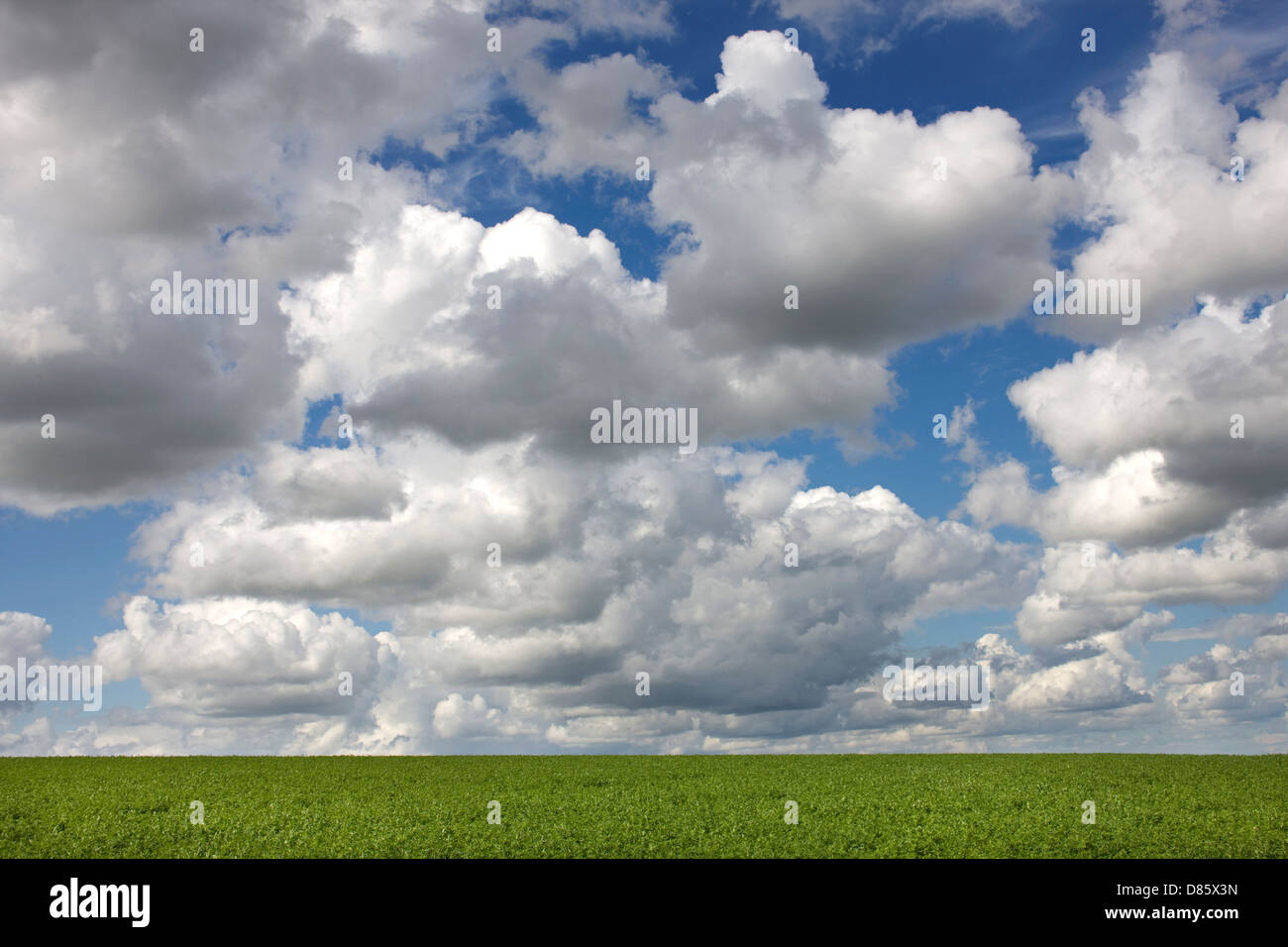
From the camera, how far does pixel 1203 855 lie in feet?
107

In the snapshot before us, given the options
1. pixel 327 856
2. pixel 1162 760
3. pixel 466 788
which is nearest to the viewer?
pixel 327 856

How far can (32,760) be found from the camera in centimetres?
6253

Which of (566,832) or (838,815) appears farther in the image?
(838,815)

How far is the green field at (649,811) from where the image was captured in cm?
3353

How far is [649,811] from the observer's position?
39375 mm

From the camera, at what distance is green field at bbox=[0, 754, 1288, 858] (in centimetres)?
3353

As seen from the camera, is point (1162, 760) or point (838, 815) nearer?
point (838, 815)
